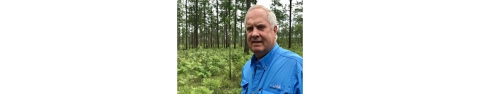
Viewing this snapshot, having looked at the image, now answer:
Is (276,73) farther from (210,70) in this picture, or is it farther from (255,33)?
(210,70)

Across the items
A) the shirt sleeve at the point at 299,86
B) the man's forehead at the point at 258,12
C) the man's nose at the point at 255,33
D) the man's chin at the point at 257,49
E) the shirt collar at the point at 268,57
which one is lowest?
the shirt sleeve at the point at 299,86

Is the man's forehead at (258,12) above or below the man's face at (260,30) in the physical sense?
above

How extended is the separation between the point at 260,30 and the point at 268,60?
174 millimetres

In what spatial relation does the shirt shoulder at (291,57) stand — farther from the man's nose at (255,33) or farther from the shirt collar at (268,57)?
the man's nose at (255,33)

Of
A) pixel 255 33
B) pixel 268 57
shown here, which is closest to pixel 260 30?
pixel 255 33

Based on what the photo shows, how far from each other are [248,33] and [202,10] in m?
0.39

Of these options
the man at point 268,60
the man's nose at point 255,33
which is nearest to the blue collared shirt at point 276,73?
the man at point 268,60

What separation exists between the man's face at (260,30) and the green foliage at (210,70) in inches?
3.9

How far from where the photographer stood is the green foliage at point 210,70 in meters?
2.18

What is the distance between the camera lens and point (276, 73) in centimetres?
205

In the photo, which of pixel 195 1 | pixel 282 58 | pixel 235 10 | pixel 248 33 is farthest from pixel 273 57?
pixel 195 1

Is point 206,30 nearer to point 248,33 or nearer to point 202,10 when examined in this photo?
point 202,10

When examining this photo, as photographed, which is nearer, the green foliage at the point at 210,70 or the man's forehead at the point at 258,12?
the man's forehead at the point at 258,12

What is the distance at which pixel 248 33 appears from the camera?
6.86 feet
